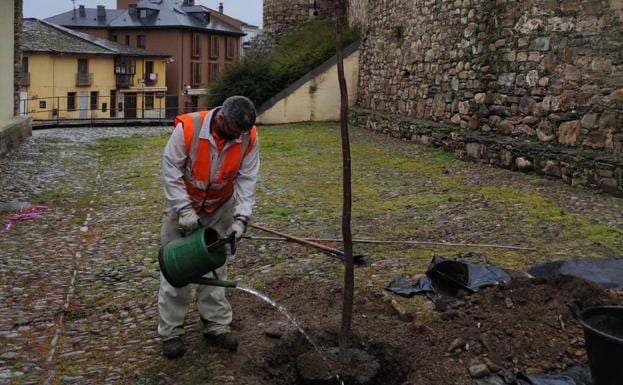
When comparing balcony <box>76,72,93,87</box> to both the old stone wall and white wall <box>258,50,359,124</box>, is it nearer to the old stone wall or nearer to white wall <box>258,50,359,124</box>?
white wall <box>258,50,359,124</box>

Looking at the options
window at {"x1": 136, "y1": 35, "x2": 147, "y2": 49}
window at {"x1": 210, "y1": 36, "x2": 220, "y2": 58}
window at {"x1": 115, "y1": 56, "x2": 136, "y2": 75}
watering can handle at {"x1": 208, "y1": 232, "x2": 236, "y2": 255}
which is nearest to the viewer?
watering can handle at {"x1": 208, "y1": 232, "x2": 236, "y2": 255}

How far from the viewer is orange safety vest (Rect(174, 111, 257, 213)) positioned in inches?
147

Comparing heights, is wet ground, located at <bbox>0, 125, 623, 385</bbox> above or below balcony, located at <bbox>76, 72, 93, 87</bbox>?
below

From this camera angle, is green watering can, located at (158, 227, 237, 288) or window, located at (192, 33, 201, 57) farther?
window, located at (192, 33, 201, 57)

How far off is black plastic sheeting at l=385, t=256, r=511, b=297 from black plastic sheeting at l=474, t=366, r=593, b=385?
0.99 meters

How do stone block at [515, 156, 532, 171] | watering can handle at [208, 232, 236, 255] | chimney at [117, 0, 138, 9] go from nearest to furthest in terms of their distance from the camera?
watering can handle at [208, 232, 236, 255] < stone block at [515, 156, 532, 171] < chimney at [117, 0, 138, 9]

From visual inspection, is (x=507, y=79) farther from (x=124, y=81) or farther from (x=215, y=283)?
(x=124, y=81)

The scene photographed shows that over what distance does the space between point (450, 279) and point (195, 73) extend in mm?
53577

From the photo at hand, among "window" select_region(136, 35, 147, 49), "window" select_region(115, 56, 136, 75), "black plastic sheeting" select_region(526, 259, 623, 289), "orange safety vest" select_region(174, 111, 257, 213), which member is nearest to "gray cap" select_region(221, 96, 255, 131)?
"orange safety vest" select_region(174, 111, 257, 213)

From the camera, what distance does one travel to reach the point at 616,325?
3396 millimetres

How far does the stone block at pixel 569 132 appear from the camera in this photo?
842cm

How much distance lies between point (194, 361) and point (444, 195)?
16.1 ft

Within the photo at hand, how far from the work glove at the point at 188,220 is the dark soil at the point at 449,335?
0.75 meters

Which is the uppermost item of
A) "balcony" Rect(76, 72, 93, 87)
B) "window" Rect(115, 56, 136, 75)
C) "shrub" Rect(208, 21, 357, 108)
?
"window" Rect(115, 56, 136, 75)
